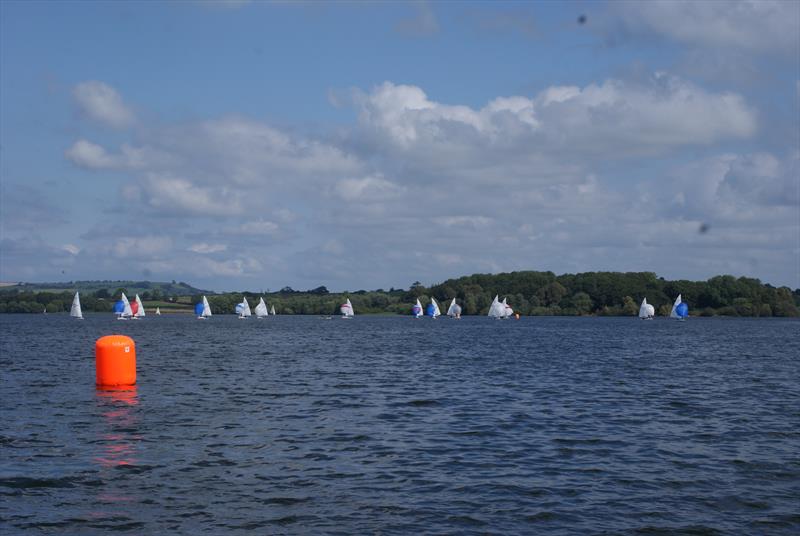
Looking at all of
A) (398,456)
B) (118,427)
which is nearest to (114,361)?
(118,427)

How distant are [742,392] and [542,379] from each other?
11.4 m

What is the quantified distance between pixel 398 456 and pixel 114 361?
21.5 metres

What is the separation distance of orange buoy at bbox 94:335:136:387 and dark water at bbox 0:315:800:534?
1789 millimetres

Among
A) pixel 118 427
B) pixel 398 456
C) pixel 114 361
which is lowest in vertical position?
pixel 398 456

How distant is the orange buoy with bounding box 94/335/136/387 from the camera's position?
40250 mm

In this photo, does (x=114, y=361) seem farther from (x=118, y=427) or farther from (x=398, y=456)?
(x=398, y=456)

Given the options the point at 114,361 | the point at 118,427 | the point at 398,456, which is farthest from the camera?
the point at 114,361

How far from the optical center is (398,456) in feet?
80.2

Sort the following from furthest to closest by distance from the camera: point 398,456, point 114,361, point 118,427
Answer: point 114,361 → point 118,427 → point 398,456

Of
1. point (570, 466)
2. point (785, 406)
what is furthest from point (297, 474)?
point (785, 406)

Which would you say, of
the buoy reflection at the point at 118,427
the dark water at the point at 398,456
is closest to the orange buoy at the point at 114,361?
the buoy reflection at the point at 118,427

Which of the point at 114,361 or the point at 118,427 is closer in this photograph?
the point at 118,427

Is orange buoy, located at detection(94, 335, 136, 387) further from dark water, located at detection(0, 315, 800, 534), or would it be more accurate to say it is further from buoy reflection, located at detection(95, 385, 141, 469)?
dark water, located at detection(0, 315, 800, 534)

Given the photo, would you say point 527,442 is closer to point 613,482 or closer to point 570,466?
point 570,466
